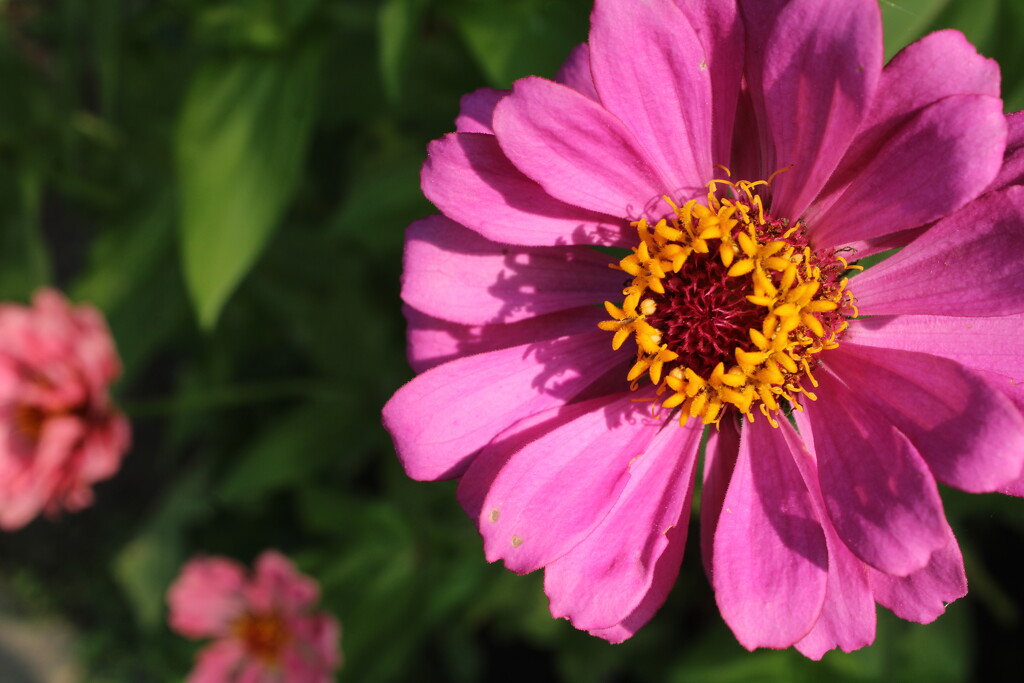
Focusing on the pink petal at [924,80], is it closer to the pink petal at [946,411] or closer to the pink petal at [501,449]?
the pink petal at [946,411]

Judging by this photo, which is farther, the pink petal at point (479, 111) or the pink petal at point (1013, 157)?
the pink petal at point (479, 111)

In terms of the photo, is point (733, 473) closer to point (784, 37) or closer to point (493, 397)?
point (493, 397)

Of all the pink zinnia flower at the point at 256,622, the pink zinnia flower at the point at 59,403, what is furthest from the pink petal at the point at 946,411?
the pink zinnia flower at the point at 59,403

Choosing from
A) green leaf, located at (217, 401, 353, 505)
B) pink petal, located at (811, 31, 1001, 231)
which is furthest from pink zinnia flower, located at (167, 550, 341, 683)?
pink petal, located at (811, 31, 1001, 231)

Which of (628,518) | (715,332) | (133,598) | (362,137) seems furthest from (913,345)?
(133,598)

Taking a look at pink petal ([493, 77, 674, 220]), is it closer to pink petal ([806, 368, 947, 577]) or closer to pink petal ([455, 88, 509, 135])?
pink petal ([455, 88, 509, 135])

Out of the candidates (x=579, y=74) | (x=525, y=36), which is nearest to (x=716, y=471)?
(x=579, y=74)
